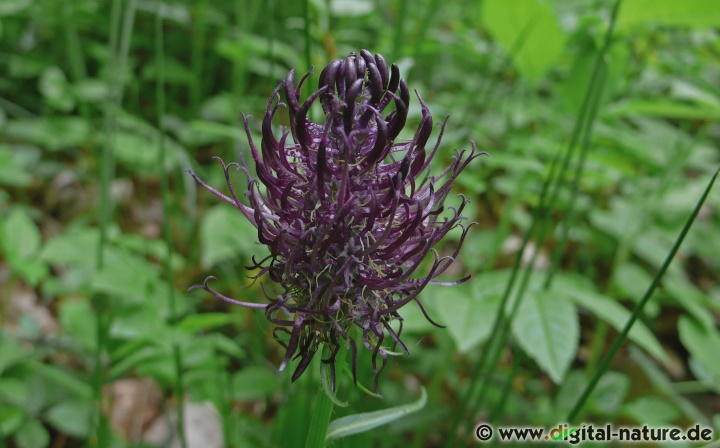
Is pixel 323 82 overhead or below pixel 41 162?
overhead

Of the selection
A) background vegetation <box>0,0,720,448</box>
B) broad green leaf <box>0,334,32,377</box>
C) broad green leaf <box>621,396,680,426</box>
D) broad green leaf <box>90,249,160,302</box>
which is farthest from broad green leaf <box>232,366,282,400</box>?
broad green leaf <box>621,396,680,426</box>

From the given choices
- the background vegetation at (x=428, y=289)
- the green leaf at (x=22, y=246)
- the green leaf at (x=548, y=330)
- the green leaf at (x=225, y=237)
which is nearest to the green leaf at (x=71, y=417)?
the background vegetation at (x=428, y=289)

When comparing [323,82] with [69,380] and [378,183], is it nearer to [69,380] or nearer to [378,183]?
[378,183]

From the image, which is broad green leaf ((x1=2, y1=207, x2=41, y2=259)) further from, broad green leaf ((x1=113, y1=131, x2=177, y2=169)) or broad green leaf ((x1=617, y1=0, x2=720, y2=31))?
broad green leaf ((x1=617, y1=0, x2=720, y2=31))

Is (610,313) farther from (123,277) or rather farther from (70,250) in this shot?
(70,250)

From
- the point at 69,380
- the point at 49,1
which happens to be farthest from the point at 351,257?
the point at 49,1

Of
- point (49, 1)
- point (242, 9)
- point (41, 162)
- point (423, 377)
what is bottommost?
point (423, 377)
